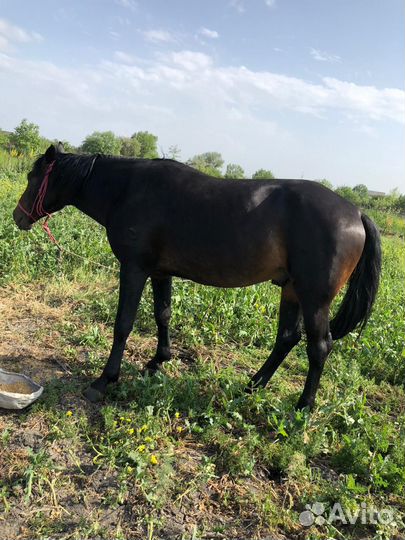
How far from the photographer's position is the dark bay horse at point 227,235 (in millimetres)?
3020

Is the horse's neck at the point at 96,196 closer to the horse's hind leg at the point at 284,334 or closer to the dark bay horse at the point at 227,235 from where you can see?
the dark bay horse at the point at 227,235

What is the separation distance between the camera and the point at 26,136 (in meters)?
27.8

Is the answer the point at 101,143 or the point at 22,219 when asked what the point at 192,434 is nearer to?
the point at 22,219

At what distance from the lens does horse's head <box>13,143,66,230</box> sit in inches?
144

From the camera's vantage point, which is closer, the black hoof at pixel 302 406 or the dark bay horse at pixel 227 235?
the dark bay horse at pixel 227 235

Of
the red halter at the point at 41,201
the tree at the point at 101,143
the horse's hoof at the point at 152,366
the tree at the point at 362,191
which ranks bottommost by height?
the horse's hoof at the point at 152,366

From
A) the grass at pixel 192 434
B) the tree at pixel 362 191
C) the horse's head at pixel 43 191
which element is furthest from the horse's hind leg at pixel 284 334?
the tree at pixel 362 191

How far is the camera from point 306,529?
2.38m

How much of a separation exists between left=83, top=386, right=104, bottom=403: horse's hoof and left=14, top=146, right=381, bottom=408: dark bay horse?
1 centimetres

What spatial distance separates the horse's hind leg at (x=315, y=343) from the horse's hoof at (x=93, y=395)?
1675mm

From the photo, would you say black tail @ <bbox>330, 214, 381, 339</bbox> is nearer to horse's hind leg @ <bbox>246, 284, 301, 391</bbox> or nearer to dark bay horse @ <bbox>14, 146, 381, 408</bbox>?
dark bay horse @ <bbox>14, 146, 381, 408</bbox>

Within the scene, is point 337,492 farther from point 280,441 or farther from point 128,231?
point 128,231

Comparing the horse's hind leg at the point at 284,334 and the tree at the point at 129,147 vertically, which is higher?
the tree at the point at 129,147

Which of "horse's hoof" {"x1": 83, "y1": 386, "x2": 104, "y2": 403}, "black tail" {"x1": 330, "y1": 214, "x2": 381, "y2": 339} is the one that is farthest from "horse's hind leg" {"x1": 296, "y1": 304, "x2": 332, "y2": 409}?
"horse's hoof" {"x1": 83, "y1": 386, "x2": 104, "y2": 403}
